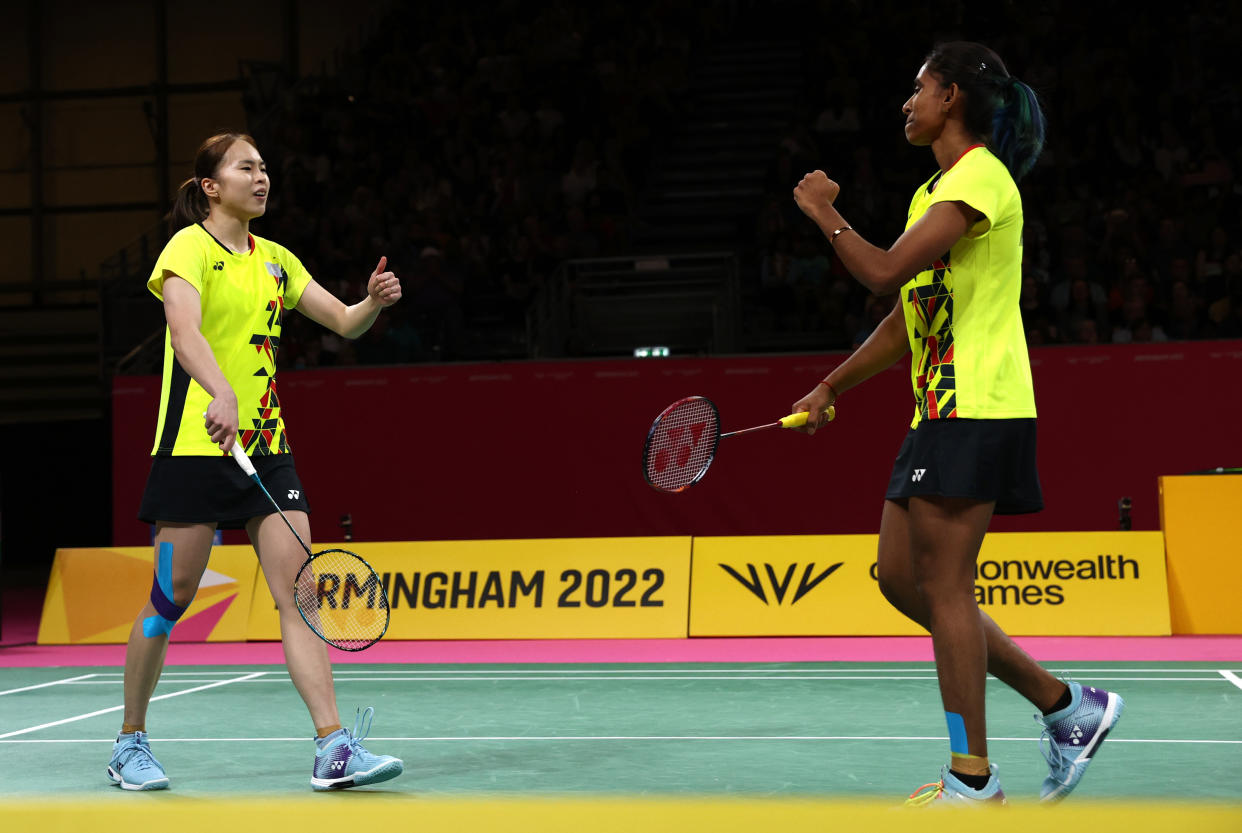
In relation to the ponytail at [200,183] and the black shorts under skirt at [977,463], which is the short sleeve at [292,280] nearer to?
the ponytail at [200,183]

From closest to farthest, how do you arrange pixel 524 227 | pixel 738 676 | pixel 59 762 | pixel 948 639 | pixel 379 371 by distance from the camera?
1. pixel 948 639
2. pixel 59 762
3. pixel 738 676
4. pixel 379 371
5. pixel 524 227

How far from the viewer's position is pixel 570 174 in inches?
587

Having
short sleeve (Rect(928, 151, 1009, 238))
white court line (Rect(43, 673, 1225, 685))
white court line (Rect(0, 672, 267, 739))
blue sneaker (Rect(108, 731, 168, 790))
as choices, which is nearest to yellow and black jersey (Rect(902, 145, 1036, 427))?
short sleeve (Rect(928, 151, 1009, 238))

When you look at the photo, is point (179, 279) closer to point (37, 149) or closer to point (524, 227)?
point (524, 227)

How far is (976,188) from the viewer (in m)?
3.24

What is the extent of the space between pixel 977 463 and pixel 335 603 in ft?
6.68

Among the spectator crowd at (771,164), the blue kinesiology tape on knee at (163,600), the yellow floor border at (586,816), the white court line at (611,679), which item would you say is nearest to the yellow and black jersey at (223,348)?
the blue kinesiology tape on knee at (163,600)

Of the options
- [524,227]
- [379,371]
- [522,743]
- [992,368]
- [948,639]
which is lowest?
Answer: [522,743]

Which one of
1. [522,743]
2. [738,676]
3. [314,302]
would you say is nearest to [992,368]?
[314,302]

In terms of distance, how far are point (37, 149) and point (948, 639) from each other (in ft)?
69.5

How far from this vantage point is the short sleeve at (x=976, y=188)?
10.6 ft

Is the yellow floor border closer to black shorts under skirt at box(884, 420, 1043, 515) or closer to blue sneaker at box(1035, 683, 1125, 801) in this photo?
black shorts under skirt at box(884, 420, 1043, 515)

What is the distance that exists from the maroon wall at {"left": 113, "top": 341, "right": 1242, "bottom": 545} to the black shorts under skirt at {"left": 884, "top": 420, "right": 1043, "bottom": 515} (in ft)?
24.9

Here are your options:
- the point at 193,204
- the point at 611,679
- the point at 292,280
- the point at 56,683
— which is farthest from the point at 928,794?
the point at 56,683
